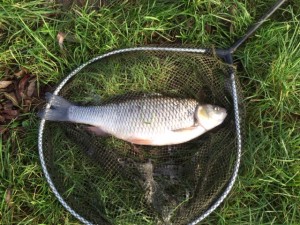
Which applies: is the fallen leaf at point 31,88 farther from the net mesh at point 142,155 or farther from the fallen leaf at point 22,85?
the net mesh at point 142,155

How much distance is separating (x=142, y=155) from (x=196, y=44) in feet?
2.87

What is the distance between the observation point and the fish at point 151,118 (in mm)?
2582

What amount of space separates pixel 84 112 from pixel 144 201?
669 millimetres

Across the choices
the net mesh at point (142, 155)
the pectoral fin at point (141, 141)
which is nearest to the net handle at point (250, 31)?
the net mesh at point (142, 155)

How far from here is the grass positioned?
2.64 m

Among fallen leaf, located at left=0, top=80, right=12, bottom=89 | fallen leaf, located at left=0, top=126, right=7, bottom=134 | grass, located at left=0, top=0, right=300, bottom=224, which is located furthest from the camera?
fallen leaf, located at left=0, top=80, right=12, bottom=89

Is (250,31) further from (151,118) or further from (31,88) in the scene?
(31,88)

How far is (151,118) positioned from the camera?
2.59m

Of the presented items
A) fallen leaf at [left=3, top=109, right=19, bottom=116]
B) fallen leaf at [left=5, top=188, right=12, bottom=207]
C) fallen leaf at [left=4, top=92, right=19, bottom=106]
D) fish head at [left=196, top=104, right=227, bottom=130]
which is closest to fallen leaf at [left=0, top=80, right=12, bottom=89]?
fallen leaf at [left=4, top=92, right=19, bottom=106]

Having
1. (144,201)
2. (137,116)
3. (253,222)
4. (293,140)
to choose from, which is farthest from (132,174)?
(293,140)

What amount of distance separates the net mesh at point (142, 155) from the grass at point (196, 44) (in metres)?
0.14

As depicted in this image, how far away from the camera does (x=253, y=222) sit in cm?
259

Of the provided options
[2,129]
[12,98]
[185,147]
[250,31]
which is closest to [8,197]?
[2,129]

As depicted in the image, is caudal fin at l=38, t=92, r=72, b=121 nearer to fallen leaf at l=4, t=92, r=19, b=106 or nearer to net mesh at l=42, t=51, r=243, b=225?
net mesh at l=42, t=51, r=243, b=225
